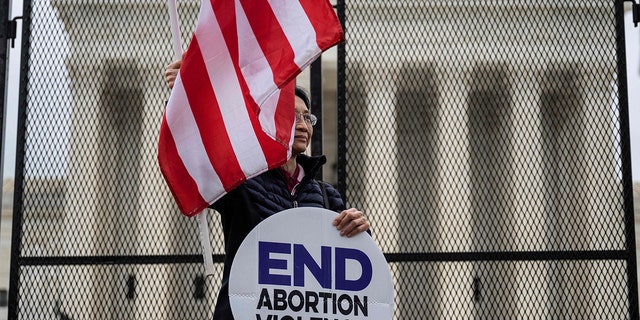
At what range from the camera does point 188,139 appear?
13.8ft

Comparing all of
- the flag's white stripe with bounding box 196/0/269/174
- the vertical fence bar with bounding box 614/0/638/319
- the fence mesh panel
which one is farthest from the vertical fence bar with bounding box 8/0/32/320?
the vertical fence bar with bounding box 614/0/638/319

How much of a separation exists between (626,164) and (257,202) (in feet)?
9.98

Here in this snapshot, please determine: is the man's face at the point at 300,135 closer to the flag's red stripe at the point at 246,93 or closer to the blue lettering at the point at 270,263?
the flag's red stripe at the point at 246,93

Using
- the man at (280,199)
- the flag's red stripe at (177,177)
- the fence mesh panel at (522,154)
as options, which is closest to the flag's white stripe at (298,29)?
the man at (280,199)

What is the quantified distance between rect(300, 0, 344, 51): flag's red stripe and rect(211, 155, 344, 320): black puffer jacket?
502 mm

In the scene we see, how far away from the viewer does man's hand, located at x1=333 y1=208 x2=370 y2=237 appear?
3.79 m

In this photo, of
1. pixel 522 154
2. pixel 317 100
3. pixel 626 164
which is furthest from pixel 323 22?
pixel 522 154

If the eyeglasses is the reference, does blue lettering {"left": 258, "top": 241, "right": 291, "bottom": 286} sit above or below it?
below

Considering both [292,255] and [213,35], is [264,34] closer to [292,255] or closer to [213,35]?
[213,35]

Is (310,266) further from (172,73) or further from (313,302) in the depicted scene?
(172,73)

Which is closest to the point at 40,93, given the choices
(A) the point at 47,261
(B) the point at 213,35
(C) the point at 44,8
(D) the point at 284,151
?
(C) the point at 44,8

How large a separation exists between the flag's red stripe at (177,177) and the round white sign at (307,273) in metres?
0.46

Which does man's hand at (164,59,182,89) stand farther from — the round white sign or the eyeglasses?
the round white sign

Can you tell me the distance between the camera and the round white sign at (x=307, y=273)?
12.3 ft
